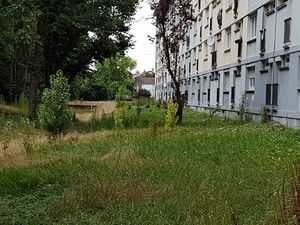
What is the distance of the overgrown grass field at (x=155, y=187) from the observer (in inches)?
217

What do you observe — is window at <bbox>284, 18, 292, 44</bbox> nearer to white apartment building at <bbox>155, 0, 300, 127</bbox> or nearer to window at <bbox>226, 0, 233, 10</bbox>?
white apartment building at <bbox>155, 0, 300, 127</bbox>

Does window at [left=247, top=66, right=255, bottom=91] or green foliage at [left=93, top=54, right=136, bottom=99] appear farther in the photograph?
green foliage at [left=93, top=54, right=136, bottom=99]

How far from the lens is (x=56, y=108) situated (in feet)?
48.7

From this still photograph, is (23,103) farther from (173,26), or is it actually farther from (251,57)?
(251,57)

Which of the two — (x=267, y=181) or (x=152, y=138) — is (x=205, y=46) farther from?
(x=267, y=181)

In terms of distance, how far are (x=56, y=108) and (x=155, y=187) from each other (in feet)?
28.8

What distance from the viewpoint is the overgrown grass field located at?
550 centimetres

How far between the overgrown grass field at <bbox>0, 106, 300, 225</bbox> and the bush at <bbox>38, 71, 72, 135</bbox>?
13.4ft

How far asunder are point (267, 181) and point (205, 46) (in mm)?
31134

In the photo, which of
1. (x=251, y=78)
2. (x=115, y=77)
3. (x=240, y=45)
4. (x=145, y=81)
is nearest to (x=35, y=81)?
(x=240, y=45)

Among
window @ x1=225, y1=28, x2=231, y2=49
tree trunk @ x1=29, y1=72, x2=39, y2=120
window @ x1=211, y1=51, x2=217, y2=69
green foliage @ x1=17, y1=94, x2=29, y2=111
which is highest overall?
window @ x1=225, y1=28, x2=231, y2=49

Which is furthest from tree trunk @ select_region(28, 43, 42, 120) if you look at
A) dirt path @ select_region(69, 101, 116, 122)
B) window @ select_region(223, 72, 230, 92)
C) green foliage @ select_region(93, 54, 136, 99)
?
green foliage @ select_region(93, 54, 136, 99)

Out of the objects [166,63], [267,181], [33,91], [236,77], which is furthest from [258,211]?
[33,91]

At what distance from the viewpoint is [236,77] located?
84.0ft
